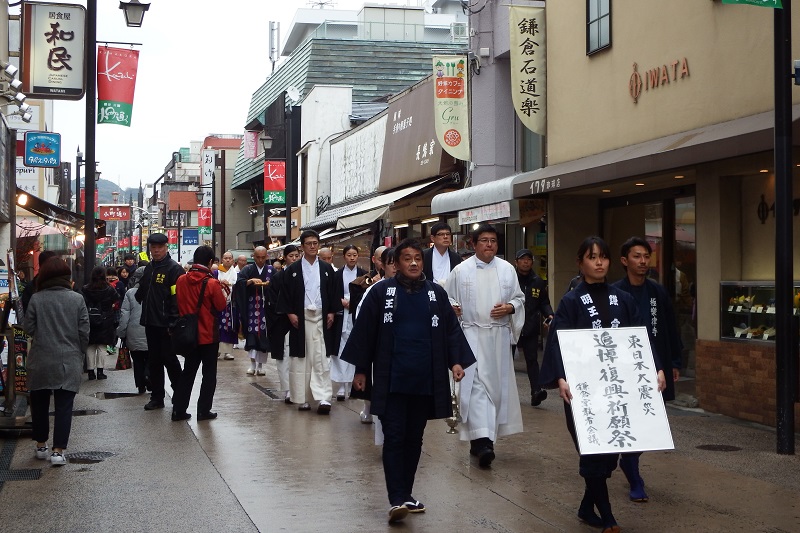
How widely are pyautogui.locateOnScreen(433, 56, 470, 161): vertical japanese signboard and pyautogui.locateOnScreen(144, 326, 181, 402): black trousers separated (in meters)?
8.64

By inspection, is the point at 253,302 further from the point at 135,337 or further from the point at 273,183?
the point at 273,183

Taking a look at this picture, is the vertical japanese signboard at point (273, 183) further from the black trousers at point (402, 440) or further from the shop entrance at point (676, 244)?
the black trousers at point (402, 440)

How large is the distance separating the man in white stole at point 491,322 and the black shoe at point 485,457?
121 mm

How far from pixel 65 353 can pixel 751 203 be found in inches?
296

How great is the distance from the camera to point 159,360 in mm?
12438

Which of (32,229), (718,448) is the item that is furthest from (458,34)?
(718,448)

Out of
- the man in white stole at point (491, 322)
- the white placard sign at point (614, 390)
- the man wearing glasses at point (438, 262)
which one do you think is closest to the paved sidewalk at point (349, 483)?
the man in white stole at point (491, 322)

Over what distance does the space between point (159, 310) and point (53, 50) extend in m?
5.85

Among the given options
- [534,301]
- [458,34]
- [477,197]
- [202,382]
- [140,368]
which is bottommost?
[140,368]

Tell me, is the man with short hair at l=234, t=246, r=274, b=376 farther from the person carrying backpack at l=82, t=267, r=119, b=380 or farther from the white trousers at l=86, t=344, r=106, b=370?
the white trousers at l=86, t=344, r=106, b=370

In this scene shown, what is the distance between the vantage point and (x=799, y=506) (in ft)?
22.9

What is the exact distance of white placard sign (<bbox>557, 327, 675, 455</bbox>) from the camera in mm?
6168

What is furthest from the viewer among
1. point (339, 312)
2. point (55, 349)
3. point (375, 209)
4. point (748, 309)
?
point (375, 209)

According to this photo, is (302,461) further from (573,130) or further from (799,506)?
(573,130)
